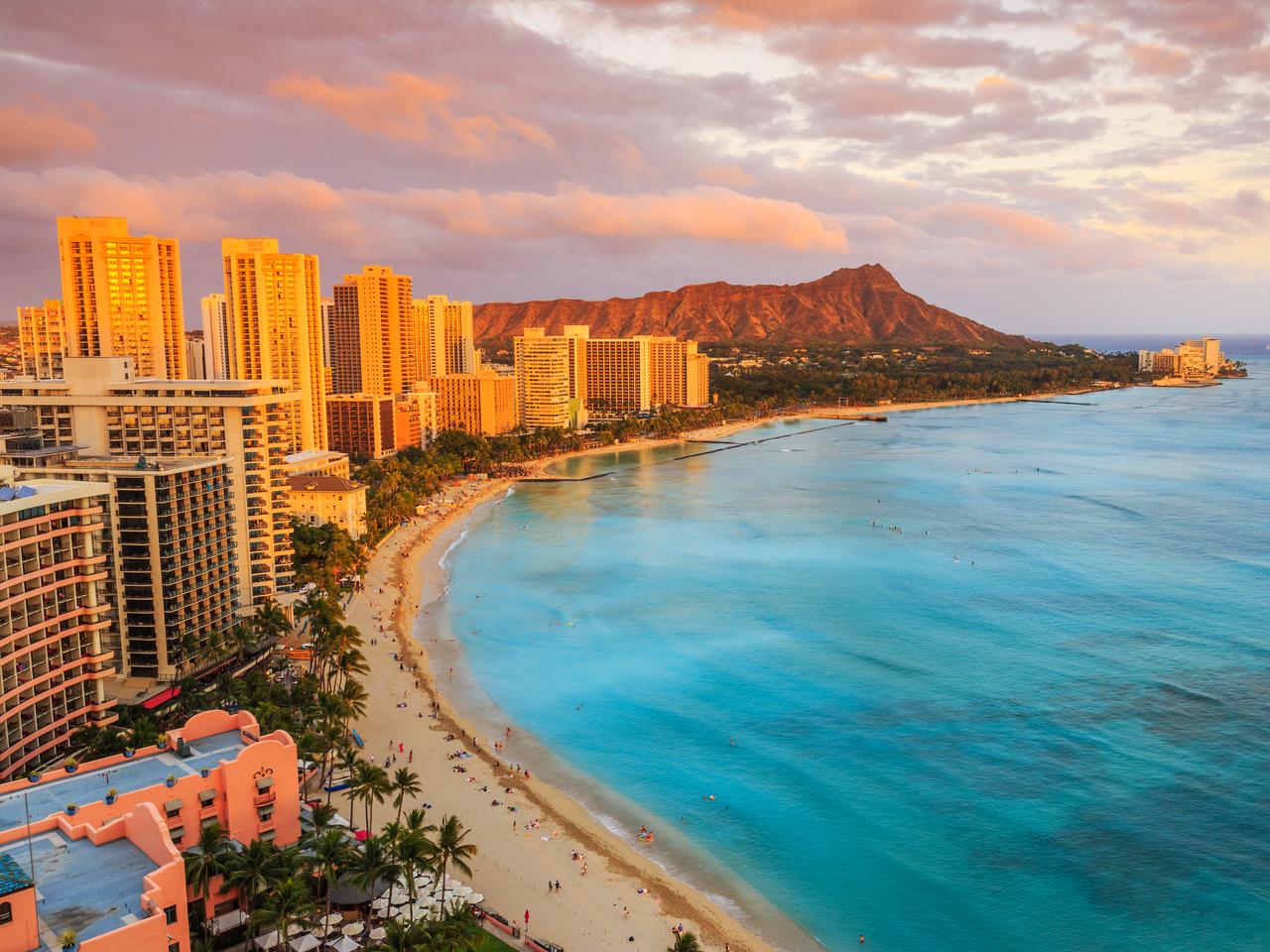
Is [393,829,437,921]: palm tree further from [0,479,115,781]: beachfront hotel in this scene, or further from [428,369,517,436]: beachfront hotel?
[428,369,517,436]: beachfront hotel

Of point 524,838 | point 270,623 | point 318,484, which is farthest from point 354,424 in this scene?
point 524,838

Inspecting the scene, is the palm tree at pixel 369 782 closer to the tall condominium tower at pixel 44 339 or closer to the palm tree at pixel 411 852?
the palm tree at pixel 411 852

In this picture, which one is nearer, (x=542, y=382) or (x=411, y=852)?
(x=411, y=852)

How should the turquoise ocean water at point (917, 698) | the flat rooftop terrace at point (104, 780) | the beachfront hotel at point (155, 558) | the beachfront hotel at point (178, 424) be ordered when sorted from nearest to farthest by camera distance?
the flat rooftop terrace at point (104, 780)
the turquoise ocean water at point (917, 698)
the beachfront hotel at point (155, 558)
the beachfront hotel at point (178, 424)

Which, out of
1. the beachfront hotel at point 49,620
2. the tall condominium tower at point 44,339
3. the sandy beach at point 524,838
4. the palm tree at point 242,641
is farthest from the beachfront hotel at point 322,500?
the tall condominium tower at point 44,339

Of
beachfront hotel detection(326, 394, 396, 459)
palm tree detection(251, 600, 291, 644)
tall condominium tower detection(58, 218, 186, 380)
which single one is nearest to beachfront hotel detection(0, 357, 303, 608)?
palm tree detection(251, 600, 291, 644)

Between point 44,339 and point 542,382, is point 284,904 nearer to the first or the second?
point 44,339

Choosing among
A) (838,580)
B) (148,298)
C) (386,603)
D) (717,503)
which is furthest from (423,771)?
(148,298)
